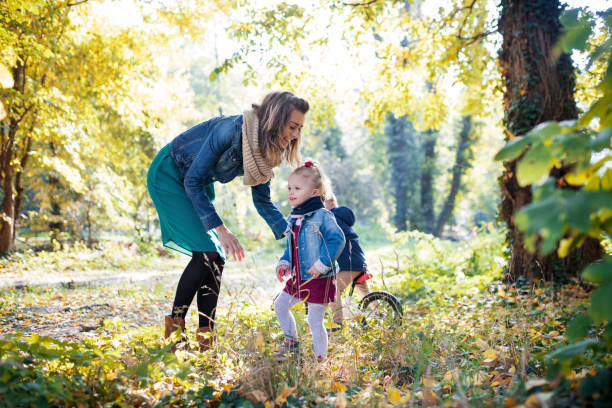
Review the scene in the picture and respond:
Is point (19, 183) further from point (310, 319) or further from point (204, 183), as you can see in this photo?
point (310, 319)

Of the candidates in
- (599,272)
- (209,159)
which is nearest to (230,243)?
(209,159)

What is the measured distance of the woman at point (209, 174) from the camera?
9.07ft

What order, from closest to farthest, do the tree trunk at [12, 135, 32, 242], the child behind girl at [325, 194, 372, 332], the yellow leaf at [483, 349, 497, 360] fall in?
1. the yellow leaf at [483, 349, 497, 360]
2. the child behind girl at [325, 194, 372, 332]
3. the tree trunk at [12, 135, 32, 242]

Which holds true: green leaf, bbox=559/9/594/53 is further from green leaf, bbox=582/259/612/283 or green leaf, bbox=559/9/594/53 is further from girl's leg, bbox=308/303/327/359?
girl's leg, bbox=308/303/327/359

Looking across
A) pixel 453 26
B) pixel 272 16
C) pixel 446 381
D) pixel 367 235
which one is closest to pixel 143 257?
pixel 272 16

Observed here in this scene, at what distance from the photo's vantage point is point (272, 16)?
630 cm

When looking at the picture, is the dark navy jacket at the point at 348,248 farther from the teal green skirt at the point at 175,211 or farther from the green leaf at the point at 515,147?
the green leaf at the point at 515,147

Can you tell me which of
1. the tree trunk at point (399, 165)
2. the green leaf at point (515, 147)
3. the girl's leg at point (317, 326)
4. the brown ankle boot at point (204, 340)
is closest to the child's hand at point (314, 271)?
the girl's leg at point (317, 326)

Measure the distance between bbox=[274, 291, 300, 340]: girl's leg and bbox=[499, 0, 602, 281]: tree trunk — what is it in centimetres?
334

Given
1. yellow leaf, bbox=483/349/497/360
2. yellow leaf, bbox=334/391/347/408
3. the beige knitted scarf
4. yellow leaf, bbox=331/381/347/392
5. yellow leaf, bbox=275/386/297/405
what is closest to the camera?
yellow leaf, bbox=334/391/347/408

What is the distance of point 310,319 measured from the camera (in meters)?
2.79

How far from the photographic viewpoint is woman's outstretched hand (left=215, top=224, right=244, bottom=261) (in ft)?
8.61

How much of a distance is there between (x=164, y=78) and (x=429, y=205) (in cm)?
1319

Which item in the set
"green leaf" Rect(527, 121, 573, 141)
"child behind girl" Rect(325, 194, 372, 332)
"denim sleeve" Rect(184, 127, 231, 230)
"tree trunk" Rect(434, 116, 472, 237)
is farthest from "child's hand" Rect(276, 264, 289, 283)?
"tree trunk" Rect(434, 116, 472, 237)
